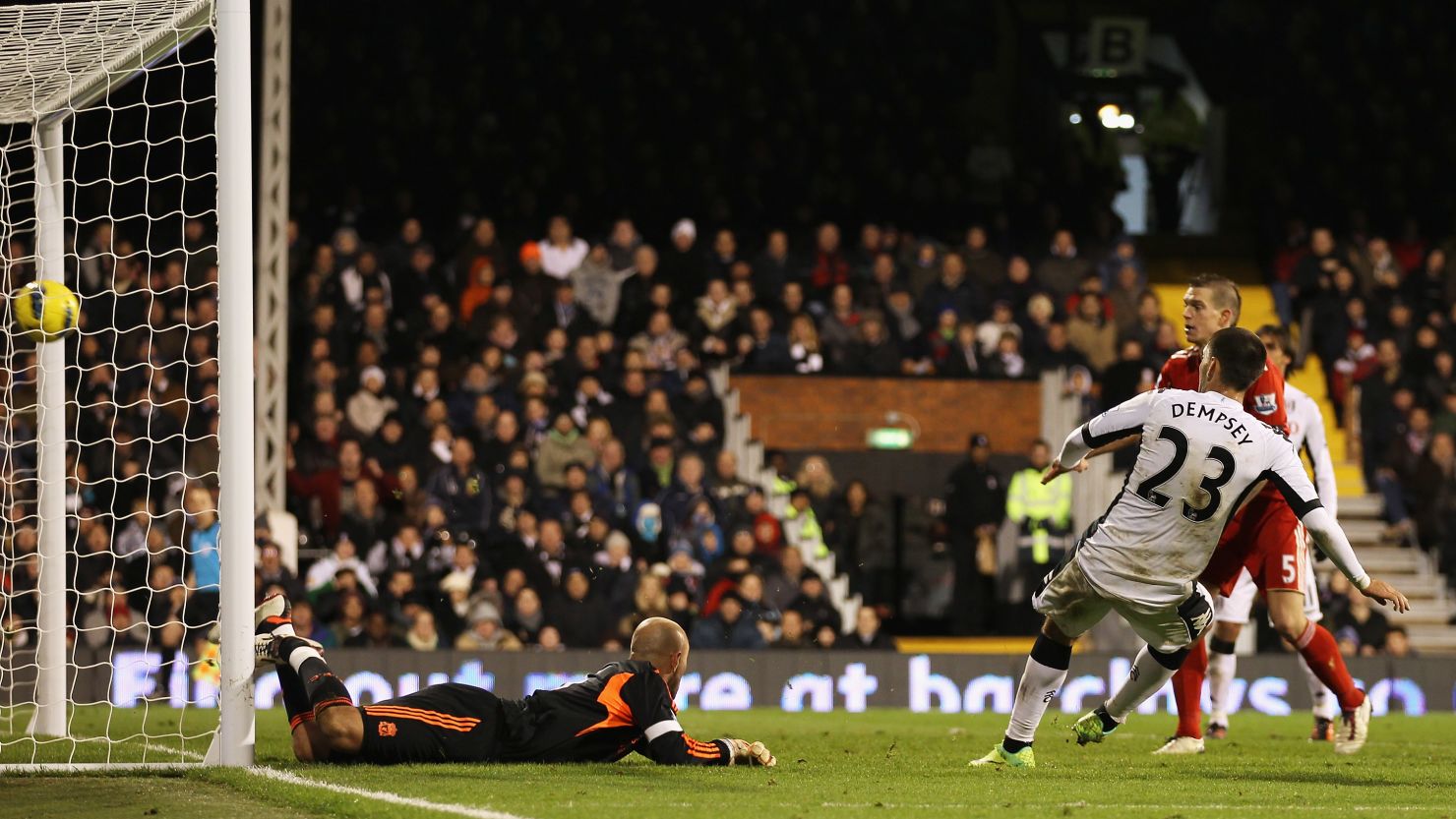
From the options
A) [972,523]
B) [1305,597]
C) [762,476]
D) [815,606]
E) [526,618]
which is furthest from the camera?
[762,476]

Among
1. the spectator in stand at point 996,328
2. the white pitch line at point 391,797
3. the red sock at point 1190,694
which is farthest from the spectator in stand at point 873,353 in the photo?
the white pitch line at point 391,797

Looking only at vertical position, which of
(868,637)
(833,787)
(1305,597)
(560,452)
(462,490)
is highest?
(560,452)

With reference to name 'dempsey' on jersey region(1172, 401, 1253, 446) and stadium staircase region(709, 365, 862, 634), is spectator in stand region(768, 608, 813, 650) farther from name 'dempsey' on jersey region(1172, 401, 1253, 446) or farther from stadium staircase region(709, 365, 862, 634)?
name 'dempsey' on jersey region(1172, 401, 1253, 446)

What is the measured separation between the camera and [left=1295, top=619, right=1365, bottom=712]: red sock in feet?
28.5

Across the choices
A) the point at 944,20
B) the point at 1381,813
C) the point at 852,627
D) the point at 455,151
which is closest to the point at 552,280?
the point at 455,151

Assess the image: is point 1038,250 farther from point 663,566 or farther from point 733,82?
point 663,566

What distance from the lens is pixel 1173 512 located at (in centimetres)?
743

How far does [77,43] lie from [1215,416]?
17.4 feet

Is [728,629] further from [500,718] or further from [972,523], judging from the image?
[500,718]

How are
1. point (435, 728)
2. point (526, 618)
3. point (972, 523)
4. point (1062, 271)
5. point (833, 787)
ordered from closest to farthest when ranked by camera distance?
point (833, 787) < point (435, 728) < point (526, 618) < point (972, 523) < point (1062, 271)

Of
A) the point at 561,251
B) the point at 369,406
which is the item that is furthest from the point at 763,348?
the point at 369,406

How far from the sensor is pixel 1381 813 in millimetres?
6484

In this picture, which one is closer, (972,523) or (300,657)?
(300,657)

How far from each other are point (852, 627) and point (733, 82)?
7072mm
